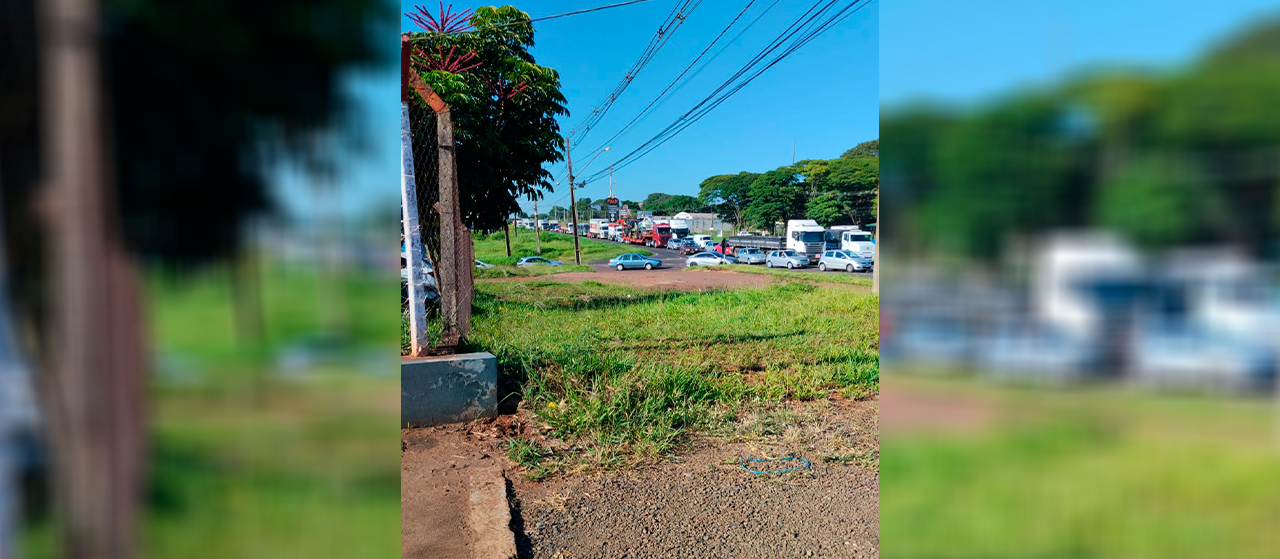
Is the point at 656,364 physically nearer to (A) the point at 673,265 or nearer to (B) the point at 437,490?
(B) the point at 437,490

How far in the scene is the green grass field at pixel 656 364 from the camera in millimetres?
3291

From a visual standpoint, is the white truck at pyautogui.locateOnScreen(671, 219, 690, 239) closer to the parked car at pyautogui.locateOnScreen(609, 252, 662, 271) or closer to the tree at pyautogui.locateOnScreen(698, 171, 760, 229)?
the tree at pyautogui.locateOnScreen(698, 171, 760, 229)

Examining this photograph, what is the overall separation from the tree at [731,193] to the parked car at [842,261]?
4893 mm

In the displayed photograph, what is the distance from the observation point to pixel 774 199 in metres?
19.3

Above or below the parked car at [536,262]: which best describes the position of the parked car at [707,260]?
below

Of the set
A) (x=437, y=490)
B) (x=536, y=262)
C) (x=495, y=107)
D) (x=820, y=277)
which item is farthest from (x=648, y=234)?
(x=437, y=490)
